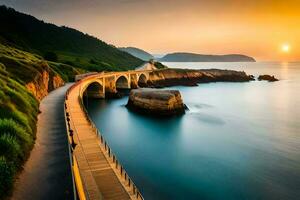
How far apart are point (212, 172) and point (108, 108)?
4895 cm

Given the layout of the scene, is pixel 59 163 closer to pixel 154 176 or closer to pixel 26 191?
pixel 26 191

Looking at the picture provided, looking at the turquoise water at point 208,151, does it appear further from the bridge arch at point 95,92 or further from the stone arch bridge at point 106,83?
the bridge arch at point 95,92

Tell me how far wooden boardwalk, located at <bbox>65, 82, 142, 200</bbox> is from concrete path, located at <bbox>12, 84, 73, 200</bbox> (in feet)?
3.69

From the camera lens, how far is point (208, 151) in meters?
46.3

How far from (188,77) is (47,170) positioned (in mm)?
154458

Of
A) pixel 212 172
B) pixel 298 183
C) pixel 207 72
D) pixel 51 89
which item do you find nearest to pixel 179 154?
pixel 212 172

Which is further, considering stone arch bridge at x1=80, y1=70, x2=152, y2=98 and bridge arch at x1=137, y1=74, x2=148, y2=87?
bridge arch at x1=137, y1=74, x2=148, y2=87

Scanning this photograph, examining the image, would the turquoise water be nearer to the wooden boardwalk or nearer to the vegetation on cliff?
the wooden boardwalk

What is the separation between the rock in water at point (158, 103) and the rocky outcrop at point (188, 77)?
67774 millimetres

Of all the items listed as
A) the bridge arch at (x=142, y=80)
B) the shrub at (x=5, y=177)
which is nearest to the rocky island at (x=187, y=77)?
the bridge arch at (x=142, y=80)

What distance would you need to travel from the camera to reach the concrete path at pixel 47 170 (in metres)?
17.9

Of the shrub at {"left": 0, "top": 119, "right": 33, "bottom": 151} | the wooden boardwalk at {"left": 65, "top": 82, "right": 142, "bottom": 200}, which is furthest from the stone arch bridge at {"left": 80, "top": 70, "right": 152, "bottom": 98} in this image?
the shrub at {"left": 0, "top": 119, "right": 33, "bottom": 151}

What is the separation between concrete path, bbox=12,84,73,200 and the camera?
1788cm

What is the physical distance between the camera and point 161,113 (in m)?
69.8
